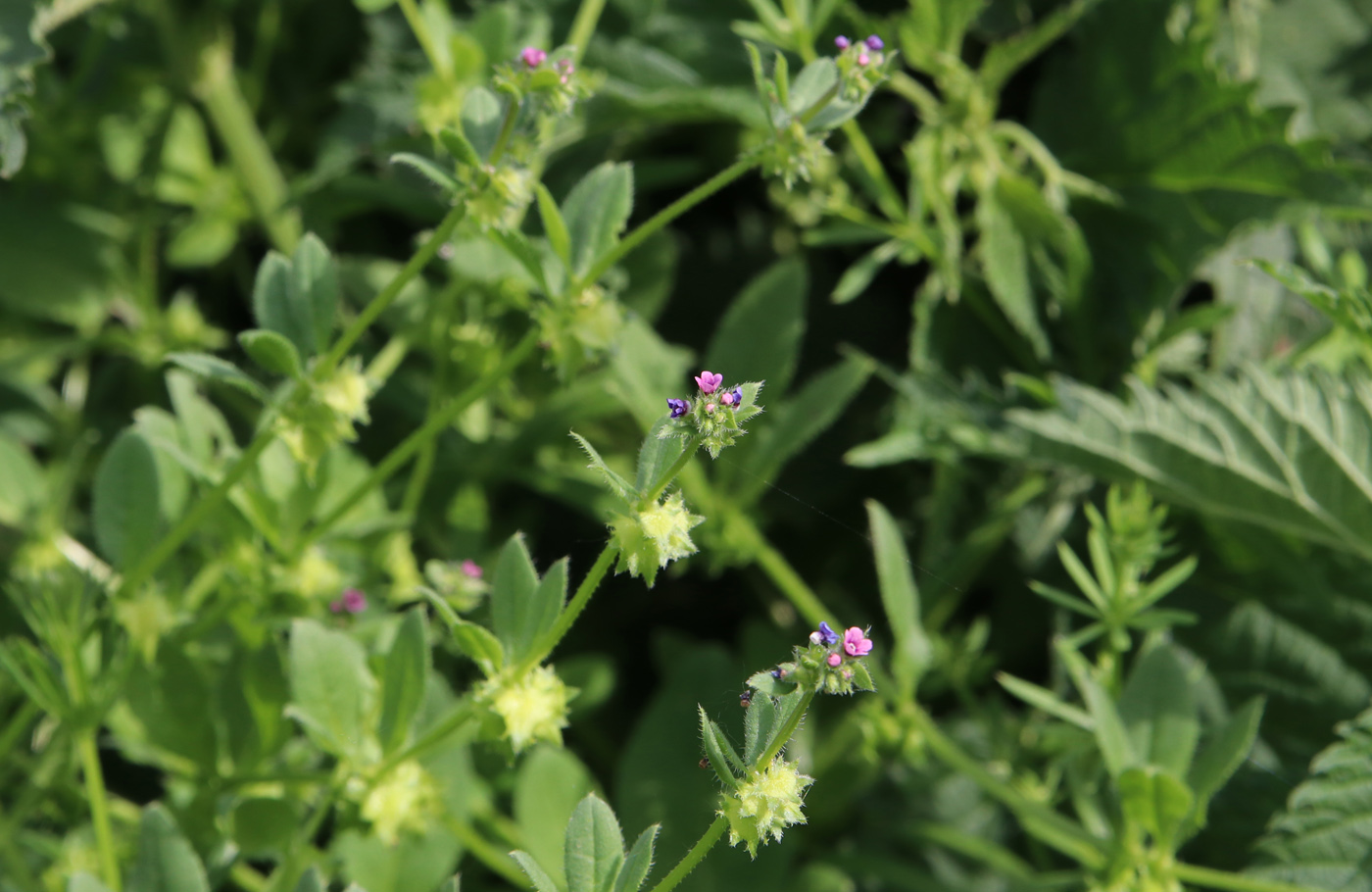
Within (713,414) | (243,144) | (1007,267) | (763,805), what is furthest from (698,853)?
(243,144)

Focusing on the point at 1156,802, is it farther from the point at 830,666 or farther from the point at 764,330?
the point at 764,330

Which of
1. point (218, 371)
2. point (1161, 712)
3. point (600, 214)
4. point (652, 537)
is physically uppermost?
point (600, 214)

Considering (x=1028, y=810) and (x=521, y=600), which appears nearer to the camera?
(x=521, y=600)

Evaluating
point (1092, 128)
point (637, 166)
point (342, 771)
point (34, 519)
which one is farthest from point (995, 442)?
point (34, 519)

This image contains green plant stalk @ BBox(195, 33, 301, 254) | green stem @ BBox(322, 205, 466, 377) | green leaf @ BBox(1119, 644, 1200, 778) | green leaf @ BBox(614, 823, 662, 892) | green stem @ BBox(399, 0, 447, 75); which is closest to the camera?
green leaf @ BBox(614, 823, 662, 892)

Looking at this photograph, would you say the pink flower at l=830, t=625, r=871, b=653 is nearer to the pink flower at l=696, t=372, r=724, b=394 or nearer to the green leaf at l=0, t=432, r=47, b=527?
the pink flower at l=696, t=372, r=724, b=394

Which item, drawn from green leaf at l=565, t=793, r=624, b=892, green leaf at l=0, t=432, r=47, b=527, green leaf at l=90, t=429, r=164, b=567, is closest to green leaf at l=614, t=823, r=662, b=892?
green leaf at l=565, t=793, r=624, b=892

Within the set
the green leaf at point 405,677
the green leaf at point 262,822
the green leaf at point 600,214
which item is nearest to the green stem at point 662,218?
the green leaf at point 600,214
